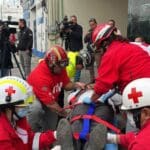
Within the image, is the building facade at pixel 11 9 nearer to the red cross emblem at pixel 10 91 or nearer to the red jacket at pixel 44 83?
the red jacket at pixel 44 83

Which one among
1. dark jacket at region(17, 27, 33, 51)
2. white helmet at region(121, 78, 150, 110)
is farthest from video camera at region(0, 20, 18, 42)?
white helmet at region(121, 78, 150, 110)

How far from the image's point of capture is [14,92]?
411 cm

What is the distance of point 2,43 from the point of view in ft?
37.8

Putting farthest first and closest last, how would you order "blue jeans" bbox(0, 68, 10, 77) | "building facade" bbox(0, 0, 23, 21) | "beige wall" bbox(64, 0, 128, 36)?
"building facade" bbox(0, 0, 23, 21) → "beige wall" bbox(64, 0, 128, 36) → "blue jeans" bbox(0, 68, 10, 77)

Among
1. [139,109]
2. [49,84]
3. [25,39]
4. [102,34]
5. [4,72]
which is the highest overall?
[102,34]

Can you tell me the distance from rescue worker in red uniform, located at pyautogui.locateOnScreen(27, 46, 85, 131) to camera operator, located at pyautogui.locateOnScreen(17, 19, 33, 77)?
816 centimetres

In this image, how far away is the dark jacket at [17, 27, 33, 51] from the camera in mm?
14203

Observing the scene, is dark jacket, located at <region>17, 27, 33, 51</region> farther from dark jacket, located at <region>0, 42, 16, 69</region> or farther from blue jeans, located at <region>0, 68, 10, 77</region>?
dark jacket, located at <region>0, 42, 16, 69</region>

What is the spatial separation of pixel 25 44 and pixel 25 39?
24cm

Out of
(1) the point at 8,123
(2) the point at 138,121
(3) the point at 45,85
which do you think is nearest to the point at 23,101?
(1) the point at 8,123

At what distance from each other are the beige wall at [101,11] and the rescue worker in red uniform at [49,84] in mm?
14583

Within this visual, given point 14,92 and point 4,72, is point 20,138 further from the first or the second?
point 4,72

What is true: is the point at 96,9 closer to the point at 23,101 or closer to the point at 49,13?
the point at 49,13

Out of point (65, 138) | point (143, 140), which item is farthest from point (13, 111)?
point (143, 140)
